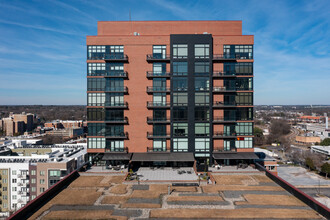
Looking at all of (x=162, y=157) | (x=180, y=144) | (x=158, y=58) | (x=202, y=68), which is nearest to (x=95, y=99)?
(x=158, y=58)

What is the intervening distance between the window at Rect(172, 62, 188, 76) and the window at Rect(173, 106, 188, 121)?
703 cm

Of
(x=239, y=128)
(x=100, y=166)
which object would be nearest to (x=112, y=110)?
(x=100, y=166)

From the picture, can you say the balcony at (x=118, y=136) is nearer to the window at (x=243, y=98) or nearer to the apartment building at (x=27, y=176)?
the apartment building at (x=27, y=176)

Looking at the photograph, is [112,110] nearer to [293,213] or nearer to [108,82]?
[108,82]

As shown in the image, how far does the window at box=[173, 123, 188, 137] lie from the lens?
44125 millimetres

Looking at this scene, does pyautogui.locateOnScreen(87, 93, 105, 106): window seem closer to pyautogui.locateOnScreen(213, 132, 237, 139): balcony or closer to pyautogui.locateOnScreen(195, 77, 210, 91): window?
pyautogui.locateOnScreen(195, 77, 210, 91): window

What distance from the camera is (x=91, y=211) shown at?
25422 mm

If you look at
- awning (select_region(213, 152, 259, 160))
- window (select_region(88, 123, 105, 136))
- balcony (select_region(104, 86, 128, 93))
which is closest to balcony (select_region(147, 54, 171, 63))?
balcony (select_region(104, 86, 128, 93))

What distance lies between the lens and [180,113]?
44.1 meters

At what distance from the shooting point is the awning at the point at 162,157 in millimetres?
40844

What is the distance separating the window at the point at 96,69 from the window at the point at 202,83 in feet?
64.6

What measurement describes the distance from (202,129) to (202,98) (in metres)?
6.44

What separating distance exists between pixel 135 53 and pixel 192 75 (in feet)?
42.1

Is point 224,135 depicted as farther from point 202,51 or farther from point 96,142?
point 96,142
